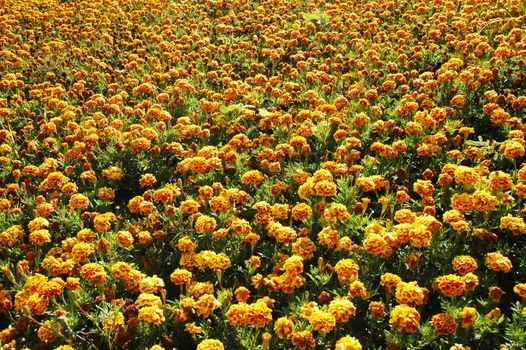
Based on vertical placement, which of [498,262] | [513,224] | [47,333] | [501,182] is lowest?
[47,333]

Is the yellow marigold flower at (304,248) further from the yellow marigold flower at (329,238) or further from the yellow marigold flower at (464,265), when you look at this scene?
the yellow marigold flower at (464,265)

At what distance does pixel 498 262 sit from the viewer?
10.7 feet

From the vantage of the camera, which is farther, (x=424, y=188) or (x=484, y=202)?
(x=424, y=188)

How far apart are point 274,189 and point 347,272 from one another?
1068mm

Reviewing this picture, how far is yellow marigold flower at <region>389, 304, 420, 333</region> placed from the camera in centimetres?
295

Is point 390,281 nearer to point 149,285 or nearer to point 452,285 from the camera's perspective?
point 452,285

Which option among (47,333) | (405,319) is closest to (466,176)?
(405,319)

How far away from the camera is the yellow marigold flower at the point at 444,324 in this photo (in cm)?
294

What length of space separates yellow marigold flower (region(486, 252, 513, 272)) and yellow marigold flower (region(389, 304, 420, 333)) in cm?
64

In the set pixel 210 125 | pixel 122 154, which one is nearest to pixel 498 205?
pixel 210 125

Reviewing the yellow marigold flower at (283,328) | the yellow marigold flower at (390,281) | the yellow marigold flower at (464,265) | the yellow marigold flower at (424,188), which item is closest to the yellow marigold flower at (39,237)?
the yellow marigold flower at (283,328)

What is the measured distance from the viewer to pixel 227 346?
323 centimetres

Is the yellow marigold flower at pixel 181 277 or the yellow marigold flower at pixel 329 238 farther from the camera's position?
the yellow marigold flower at pixel 329 238

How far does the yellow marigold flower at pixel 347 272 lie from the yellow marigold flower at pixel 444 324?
1.80 ft
